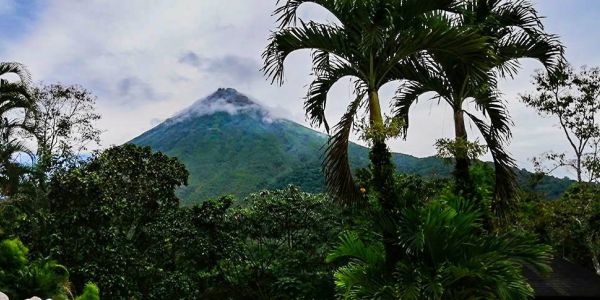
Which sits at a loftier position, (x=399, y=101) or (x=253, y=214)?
(x=399, y=101)

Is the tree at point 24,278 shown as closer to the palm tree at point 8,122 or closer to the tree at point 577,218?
the palm tree at point 8,122

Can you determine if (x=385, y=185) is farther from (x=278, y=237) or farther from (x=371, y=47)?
(x=278, y=237)

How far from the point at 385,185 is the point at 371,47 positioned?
1.45m

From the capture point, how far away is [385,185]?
566 cm

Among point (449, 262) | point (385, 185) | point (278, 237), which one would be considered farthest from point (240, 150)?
point (449, 262)

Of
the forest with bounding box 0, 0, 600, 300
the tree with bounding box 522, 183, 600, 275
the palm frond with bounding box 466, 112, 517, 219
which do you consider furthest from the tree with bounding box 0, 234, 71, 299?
the tree with bounding box 522, 183, 600, 275

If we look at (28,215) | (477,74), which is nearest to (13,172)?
(28,215)

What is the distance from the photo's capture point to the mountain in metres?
52.3

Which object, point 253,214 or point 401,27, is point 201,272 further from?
point 401,27

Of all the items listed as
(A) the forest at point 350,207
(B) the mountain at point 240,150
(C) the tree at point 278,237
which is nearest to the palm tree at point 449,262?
(A) the forest at point 350,207

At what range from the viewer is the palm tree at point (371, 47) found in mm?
5672

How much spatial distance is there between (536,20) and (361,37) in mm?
3298

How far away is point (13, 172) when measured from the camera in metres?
12.6

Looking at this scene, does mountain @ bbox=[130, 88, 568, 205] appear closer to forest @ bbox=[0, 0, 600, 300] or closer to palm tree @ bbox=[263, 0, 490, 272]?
forest @ bbox=[0, 0, 600, 300]
